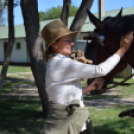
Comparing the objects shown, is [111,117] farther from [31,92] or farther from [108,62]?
[31,92]

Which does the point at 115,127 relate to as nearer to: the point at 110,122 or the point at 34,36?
the point at 110,122

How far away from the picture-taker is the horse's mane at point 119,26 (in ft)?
8.13

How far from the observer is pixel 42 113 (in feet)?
19.4

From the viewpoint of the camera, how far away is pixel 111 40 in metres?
2.68

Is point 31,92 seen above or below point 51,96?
below

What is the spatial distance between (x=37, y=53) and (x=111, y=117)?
2.32m

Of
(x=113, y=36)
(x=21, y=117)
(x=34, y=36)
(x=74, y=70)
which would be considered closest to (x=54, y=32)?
(x=74, y=70)

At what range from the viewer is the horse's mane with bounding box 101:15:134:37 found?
2.48 meters

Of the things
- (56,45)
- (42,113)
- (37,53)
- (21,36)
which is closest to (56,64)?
(56,45)

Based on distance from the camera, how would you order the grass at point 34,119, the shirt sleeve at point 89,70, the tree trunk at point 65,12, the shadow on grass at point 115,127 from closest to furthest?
the shirt sleeve at point 89,70 < the shadow on grass at point 115,127 < the grass at point 34,119 < the tree trunk at point 65,12

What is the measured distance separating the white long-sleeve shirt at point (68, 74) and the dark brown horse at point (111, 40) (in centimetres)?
57

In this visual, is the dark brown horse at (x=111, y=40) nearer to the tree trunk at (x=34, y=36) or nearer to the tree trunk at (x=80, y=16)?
the tree trunk at (x=80, y=16)

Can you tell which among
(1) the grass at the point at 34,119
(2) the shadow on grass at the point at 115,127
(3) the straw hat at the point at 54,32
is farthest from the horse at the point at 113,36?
(1) the grass at the point at 34,119

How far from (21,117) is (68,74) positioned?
4.04 metres
